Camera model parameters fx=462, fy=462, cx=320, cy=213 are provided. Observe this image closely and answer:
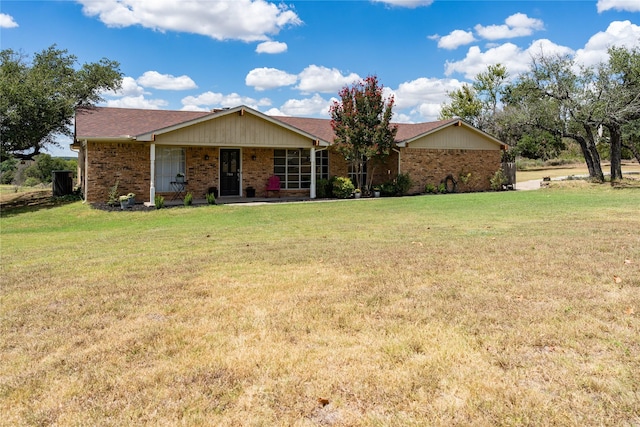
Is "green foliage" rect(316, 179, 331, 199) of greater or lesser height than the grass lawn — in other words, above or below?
above

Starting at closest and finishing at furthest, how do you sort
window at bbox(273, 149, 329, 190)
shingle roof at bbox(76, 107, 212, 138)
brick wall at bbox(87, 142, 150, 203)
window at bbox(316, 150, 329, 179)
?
brick wall at bbox(87, 142, 150, 203) < shingle roof at bbox(76, 107, 212, 138) < window at bbox(273, 149, 329, 190) < window at bbox(316, 150, 329, 179)

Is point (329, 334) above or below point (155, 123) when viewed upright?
below

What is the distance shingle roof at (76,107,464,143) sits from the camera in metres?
17.2

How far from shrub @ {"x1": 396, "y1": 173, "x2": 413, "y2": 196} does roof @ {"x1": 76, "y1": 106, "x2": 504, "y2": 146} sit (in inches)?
59.0

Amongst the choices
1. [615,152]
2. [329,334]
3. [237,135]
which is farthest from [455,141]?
[329,334]

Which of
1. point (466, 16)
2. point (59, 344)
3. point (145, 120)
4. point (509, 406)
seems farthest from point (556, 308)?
point (145, 120)

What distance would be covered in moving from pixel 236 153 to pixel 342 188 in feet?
15.3

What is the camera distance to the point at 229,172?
19.3m

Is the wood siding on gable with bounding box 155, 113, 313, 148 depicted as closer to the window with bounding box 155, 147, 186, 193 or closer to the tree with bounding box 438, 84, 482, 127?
the window with bounding box 155, 147, 186, 193

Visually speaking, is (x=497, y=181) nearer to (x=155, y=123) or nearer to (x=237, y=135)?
(x=237, y=135)

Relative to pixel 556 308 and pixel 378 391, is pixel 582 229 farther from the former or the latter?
pixel 378 391

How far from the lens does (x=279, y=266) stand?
20.3ft

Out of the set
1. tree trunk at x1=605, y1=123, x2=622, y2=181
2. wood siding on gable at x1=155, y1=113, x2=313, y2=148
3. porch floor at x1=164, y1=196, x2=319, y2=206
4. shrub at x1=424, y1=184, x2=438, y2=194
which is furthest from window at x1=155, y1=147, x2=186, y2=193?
tree trunk at x1=605, y1=123, x2=622, y2=181

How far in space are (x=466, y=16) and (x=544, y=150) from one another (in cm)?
3502
